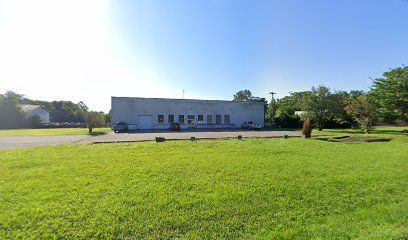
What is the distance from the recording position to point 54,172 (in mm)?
7906

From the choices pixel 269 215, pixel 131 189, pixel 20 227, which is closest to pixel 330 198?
pixel 269 215

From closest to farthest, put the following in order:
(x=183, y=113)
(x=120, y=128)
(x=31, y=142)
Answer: (x=31, y=142), (x=120, y=128), (x=183, y=113)

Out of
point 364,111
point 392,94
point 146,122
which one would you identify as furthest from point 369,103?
point 146,122

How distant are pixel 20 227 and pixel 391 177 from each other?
9.56 metres

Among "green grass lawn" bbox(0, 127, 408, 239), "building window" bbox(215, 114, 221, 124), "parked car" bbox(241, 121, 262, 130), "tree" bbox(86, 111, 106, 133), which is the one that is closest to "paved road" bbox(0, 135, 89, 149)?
"green grass lawn" bbox(0, 127, 408, 239)

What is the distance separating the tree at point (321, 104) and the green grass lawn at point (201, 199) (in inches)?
1034

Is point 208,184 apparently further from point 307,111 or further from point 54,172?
point 307,111

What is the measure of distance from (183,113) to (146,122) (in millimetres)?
5691

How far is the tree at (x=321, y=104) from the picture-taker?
34344 millimetres

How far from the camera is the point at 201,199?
Result: 578 cm

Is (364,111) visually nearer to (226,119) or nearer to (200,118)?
(226,119)

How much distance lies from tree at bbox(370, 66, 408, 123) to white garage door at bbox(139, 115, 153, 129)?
28.1m

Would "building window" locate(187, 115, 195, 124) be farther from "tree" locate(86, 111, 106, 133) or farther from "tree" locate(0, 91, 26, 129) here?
"tree" locate(0, 91, 26, 129)

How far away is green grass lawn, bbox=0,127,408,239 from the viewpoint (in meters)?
4.52
